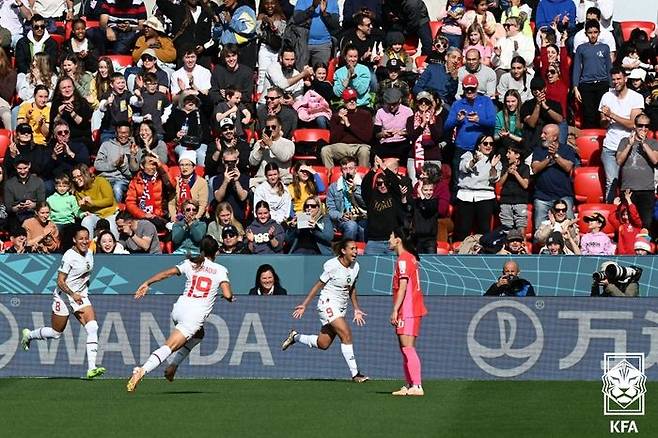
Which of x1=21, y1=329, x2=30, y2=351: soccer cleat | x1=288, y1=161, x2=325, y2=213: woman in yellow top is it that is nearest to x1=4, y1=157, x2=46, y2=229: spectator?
x1=21, y1=329, x2=30, y2=351: soccer cleat

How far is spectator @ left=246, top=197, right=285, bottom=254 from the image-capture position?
21.9 meters

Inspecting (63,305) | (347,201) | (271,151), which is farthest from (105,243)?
(347,201)

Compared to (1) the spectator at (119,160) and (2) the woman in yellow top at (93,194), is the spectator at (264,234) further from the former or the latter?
(1) the spectator at (119,160)

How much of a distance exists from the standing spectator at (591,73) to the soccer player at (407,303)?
8115 mm

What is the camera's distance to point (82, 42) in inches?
1008

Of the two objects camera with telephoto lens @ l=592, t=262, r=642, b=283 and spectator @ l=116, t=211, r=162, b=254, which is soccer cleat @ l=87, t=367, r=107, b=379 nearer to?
spectator @ l=116, t=211, r=162, b=254

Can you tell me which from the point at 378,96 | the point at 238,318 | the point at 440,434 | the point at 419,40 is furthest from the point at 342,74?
the point at 440,434

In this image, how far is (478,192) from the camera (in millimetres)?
22500

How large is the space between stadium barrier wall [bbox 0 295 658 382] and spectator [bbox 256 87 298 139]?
14.1ft

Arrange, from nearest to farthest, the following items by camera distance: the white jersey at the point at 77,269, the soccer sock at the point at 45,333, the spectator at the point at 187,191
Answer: the white jersey at the point at 77,269, the soccer sock at the point at 45,333, the spectator at the point at 187,191

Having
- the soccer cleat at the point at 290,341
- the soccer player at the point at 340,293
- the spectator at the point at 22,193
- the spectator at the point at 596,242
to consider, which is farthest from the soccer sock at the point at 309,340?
the spectator at the point at 22,193

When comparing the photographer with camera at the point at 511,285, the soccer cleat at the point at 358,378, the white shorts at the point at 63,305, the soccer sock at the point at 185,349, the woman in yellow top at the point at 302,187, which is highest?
the woman in yellow top at the point at 302,187

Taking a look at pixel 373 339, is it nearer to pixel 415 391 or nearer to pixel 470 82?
pixel 415 391

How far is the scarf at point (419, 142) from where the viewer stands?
902 inches
